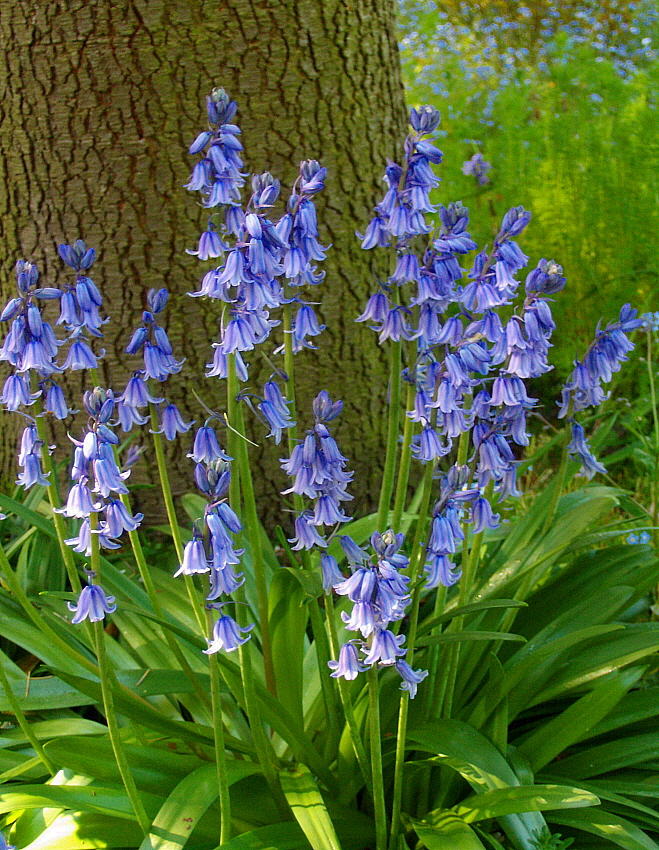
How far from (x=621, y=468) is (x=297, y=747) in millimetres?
3320

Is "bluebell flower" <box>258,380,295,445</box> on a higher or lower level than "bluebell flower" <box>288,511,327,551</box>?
higher

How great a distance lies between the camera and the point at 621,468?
16.7 feet

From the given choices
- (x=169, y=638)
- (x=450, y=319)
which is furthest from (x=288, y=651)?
(x=450, y=319)

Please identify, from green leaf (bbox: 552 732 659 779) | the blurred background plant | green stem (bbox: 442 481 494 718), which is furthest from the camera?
the blurred background plant

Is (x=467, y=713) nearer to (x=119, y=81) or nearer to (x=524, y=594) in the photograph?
(x=524, y=594)

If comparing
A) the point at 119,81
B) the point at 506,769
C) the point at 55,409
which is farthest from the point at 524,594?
the point at 119,81

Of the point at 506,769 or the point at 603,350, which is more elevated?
the point at 603,350

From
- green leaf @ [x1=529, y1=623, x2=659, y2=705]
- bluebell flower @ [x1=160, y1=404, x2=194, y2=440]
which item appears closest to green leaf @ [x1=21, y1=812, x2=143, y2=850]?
bluebell flower @ [x1=160, y1=404, x2=194, y2=440]

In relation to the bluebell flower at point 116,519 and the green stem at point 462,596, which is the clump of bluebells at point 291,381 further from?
the green stem at point 462,596

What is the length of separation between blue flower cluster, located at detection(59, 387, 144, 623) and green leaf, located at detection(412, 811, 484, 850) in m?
1.00

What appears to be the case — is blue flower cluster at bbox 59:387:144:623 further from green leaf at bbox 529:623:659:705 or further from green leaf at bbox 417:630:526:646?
green leaf at bbox 529:623:659:705

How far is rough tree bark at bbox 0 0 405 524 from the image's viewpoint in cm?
336

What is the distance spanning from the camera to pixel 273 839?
2.17m

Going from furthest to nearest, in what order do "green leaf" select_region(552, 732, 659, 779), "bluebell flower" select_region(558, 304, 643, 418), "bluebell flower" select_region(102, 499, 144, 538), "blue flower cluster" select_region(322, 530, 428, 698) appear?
1. "green leaf" select_region(552, 732, 659, 779)
2. "bluebell flower" select_region(558, 304, 643, 418)
3. "bluebell flower" select_region(102, 499, 144, 538)
4. "blue flower cluster" select_region(322, 530, 428, 698)
